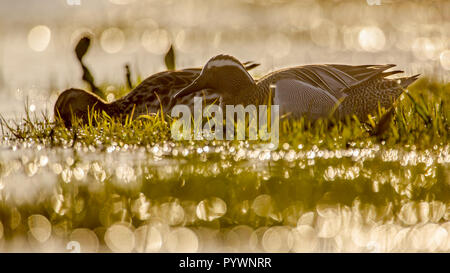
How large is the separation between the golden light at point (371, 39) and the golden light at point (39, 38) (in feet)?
17.1

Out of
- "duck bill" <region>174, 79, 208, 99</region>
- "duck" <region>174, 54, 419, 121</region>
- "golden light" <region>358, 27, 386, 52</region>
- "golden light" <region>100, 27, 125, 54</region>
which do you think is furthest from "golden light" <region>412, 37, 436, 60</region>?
"duck bill" <region>174, 79, 208, 99</region>

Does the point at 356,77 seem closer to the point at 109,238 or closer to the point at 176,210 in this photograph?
the point at 176,210

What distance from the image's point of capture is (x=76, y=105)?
298 inches

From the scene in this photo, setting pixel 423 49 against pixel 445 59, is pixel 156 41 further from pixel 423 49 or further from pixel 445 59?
pixel 445 59

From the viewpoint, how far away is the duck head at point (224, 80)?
279 inches

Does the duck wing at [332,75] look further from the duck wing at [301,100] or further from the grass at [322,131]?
the grass at [322,131]

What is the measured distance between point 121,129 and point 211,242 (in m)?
3.00

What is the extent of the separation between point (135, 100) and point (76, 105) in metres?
0.63

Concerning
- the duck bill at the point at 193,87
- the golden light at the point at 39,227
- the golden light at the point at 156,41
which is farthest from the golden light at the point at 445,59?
the golden light at the point at 39,227

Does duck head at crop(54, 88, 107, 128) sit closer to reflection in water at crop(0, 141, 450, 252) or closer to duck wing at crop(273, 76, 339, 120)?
reflection in water at crop(0, 141, 450, 252)

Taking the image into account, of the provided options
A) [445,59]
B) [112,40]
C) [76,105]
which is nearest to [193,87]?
[76,105]
